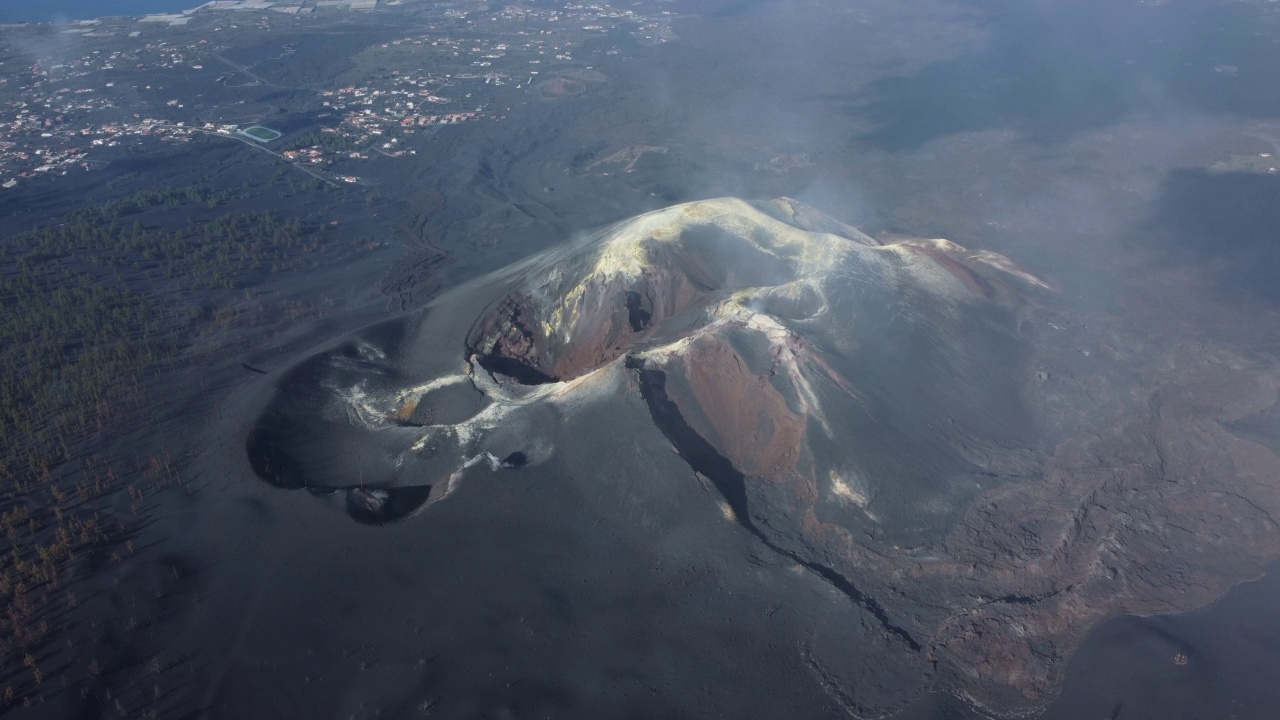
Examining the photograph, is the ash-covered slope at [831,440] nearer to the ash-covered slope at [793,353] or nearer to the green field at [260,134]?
the ash-covered slope at [793,353]

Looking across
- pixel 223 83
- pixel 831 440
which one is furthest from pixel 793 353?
pixel 223 83

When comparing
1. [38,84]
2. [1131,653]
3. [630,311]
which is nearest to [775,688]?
[1131,653]

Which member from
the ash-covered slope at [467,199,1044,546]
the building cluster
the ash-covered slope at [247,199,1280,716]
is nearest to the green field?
the building cluster

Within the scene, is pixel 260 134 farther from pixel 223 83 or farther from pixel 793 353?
pixel 793 353

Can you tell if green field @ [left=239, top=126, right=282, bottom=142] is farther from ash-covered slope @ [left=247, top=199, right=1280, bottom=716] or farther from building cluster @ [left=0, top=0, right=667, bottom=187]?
ash-covered slope @ [left=247, top=199, right=1280, bottom=716]

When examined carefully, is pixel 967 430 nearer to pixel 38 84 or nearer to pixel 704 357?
pixel 704 357

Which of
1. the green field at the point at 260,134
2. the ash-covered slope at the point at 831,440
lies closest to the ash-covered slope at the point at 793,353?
the ash-covered slope at the point at 831,440
